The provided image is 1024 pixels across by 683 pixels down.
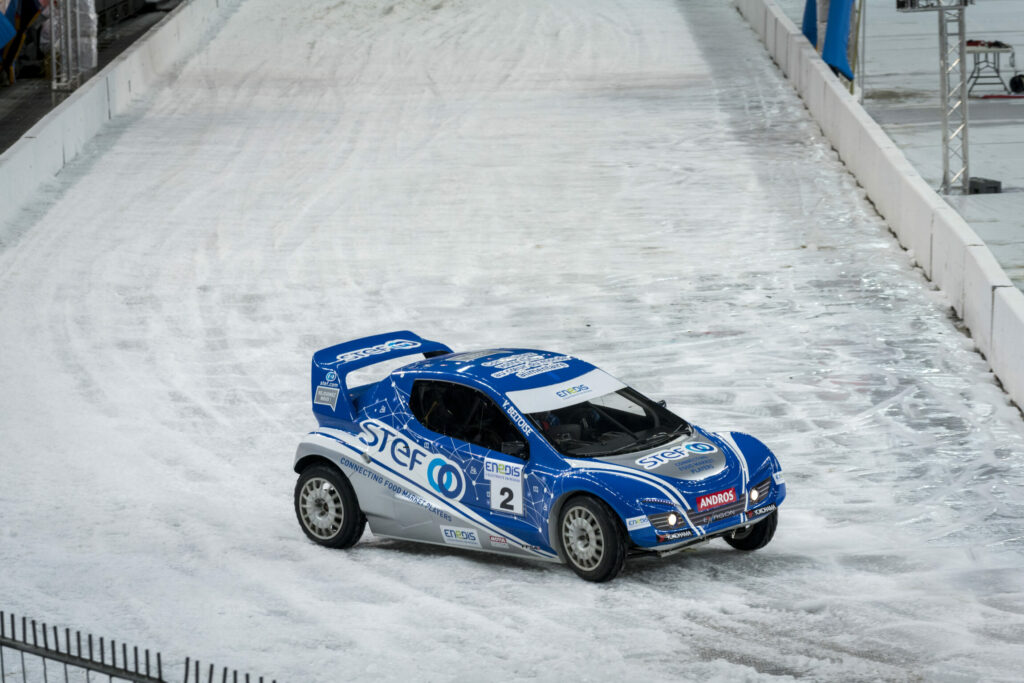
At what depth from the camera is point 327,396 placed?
423 inches

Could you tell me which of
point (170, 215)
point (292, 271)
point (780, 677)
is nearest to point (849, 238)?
point (292, 271)

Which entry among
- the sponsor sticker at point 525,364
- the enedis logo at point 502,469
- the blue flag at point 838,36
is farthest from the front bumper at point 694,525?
the blue flag at point 838,36

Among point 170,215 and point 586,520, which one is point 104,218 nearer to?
point 170,215

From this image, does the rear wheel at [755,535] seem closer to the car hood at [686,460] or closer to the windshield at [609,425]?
the car hood at [686,460]

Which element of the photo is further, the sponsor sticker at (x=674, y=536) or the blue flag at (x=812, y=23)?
the blue flag at (x=812, y=23)

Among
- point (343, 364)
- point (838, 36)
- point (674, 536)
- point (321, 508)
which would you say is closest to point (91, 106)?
point (838, 36)

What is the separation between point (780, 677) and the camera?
7.99 meters

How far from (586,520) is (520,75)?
76.9 feet

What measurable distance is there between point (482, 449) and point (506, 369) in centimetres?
64

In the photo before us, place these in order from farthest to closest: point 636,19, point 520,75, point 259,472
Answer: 1. point 636,19
2. point 520,75
3. point 259,472

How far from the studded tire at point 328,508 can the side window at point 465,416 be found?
31.8 inches

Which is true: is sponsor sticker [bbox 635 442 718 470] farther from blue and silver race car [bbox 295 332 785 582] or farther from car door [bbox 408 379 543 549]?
car door [bbox 408 379 543 549]

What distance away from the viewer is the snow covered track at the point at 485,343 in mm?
8977

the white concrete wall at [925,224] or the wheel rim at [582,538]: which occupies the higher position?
the wheel rim at [582,538]
